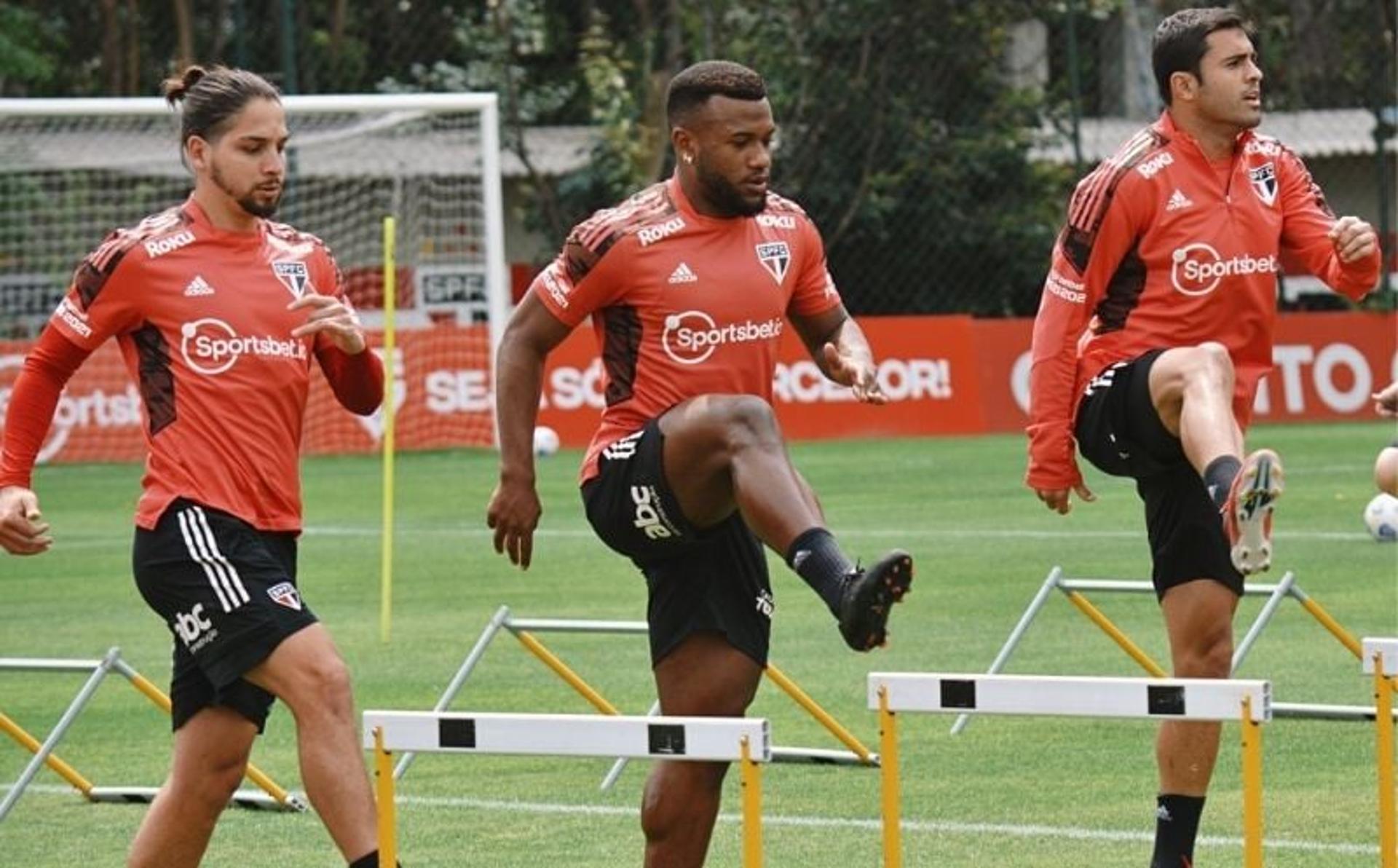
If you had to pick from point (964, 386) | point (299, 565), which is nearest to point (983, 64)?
point (964, 386)

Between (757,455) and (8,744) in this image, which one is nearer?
(757,455)

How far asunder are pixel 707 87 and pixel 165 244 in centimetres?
142

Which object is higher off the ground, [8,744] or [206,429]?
[206,429]

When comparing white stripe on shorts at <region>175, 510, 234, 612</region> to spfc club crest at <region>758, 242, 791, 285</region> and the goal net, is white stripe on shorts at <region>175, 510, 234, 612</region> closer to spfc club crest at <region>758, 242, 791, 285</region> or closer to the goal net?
spfc club crest at <region>758, 242, 791, 285</region>

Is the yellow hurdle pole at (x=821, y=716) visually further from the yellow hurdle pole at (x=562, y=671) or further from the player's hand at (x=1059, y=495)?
the player's hand at (x=1059, y=495)

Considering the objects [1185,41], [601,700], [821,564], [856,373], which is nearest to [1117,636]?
[601,700]

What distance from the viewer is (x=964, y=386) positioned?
2925 cm

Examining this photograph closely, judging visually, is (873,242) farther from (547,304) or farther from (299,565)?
(547,304)

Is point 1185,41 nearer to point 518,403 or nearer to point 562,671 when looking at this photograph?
point 518,403

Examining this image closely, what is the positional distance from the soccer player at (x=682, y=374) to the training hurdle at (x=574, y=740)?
122cm

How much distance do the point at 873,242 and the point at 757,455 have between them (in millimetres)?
26060

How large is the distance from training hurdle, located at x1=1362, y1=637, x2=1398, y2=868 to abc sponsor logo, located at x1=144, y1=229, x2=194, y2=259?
3070 millimetres

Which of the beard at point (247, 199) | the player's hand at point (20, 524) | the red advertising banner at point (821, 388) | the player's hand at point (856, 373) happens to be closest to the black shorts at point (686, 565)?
the player's hand at point (856, 373)

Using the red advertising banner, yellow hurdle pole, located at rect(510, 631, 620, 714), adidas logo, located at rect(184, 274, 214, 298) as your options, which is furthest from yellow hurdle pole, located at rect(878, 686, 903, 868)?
the red advertising banner
